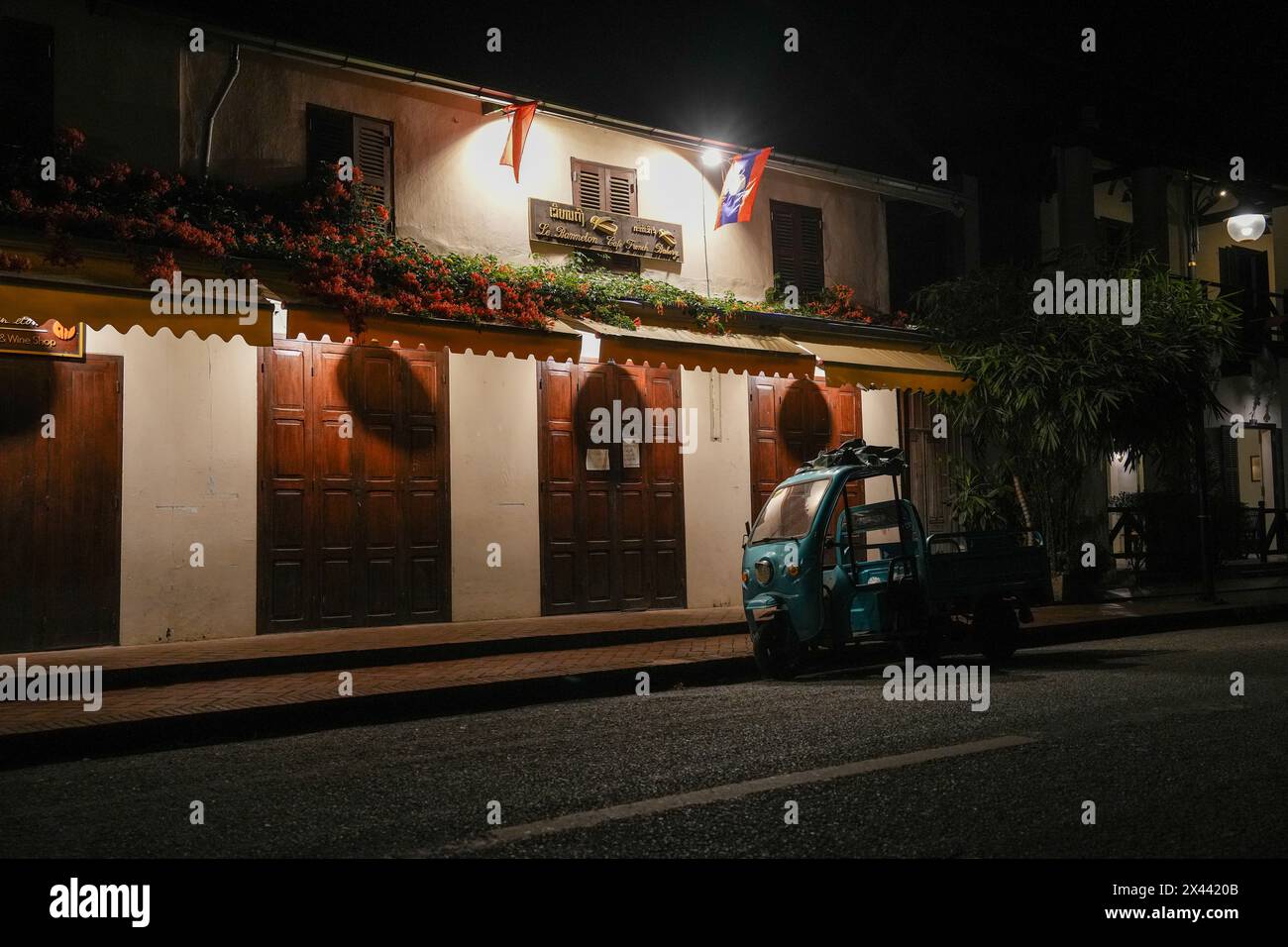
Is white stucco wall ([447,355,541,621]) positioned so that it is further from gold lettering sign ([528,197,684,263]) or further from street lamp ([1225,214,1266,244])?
street lamp ([1225,214,1266,244])

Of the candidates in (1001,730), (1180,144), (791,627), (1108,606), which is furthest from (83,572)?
(1180,144)

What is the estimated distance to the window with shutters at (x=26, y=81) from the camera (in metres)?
10.3

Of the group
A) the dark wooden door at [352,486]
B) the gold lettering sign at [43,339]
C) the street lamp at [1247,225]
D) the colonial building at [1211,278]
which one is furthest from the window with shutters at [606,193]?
the street lamp at [1247,225]

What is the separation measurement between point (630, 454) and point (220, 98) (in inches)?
253

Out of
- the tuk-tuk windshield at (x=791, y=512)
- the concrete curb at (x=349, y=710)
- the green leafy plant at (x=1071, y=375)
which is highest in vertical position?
the green leafy plant at (x=1071, y=375)

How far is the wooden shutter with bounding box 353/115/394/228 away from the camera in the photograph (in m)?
12.4

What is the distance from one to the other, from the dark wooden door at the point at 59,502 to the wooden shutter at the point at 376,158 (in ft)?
11.9

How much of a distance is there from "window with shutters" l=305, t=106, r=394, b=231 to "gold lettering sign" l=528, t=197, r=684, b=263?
1.90 meters

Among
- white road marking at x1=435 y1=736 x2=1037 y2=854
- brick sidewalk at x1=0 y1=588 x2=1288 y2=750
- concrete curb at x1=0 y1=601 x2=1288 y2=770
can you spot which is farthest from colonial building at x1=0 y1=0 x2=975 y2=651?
white road marking at x1=435 y1=736 x2=1037 y2=854

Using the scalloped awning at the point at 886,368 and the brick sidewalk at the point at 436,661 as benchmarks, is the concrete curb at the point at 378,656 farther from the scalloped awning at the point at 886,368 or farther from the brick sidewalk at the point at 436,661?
the scalloped awning at the point at 886,368

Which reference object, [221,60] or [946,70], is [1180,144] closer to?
[946,70]

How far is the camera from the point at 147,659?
9.27m
